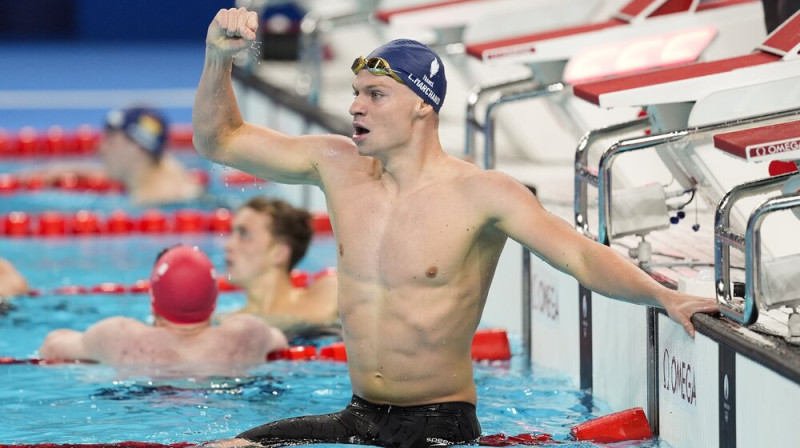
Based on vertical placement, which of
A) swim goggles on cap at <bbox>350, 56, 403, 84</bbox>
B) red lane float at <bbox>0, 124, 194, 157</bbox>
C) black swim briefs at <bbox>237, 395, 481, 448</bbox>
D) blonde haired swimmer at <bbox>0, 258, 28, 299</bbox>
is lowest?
black swim briefs at <bbox>237, 395, 481, 448</bbox>

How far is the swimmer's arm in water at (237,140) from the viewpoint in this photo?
161 inches

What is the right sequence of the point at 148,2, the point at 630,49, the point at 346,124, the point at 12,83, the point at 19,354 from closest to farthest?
the point at 19,354 → the point at 630,49 → the point at 346,124 → the point at 12,83 → the point at 148,2

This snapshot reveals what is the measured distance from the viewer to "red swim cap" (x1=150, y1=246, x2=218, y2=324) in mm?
5027

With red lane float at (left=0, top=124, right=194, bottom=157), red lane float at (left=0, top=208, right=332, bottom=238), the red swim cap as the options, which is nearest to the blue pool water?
the red swim cap

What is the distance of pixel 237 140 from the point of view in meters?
4.21

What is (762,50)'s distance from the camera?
514 cm

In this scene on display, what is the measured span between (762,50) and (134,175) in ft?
17.6

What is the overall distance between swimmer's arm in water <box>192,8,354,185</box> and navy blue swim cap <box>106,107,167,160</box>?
510 cm

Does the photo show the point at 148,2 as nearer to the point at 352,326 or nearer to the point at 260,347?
the point at 260,347

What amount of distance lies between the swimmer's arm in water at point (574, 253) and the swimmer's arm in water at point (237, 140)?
514 millimetres

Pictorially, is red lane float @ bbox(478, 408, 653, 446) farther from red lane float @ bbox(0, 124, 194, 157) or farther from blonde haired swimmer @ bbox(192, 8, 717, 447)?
red lane float @ bbox(0, 124, 194, 157)

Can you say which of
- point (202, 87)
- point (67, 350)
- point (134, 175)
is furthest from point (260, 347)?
point (134, 175)

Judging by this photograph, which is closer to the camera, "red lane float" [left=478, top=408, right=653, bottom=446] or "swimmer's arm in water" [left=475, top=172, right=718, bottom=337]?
"swimmer's arm in water" [left=475, top=172, right=718, bottom=337]

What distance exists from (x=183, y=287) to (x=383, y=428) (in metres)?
1.35
